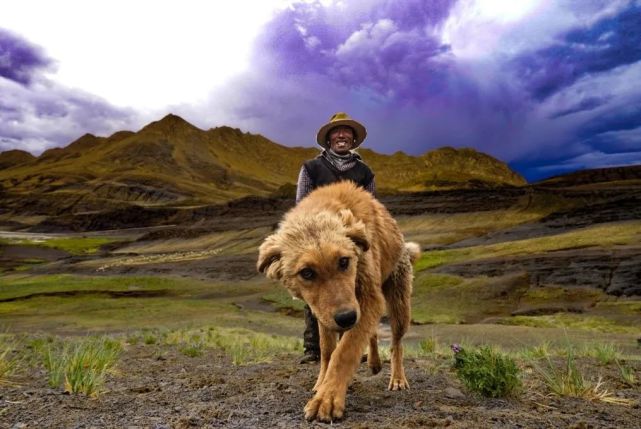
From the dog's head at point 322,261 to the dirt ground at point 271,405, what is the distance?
976mm

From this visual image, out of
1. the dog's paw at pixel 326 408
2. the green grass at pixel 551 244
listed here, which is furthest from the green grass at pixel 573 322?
the dog's paw at pixel 326 408

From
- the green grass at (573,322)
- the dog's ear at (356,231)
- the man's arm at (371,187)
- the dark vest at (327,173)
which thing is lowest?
the green grass at (573,322)

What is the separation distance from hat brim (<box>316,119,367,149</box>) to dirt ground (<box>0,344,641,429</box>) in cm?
358

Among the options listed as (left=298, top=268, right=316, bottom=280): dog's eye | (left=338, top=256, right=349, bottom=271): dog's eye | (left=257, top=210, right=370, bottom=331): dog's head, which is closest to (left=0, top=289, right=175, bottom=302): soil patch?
(left=257, top=210, right=370, bottom=331): dog's head

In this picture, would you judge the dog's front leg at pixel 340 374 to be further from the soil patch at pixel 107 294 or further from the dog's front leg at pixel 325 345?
the soil patch at pixel 107 294

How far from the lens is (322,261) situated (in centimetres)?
459

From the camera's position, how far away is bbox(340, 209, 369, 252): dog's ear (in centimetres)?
490

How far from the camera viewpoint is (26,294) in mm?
47406

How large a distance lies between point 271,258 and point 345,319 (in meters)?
1.11

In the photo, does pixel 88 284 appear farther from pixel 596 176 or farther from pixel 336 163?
pixel 596 176

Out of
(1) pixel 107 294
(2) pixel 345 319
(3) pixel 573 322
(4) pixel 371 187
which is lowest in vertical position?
(3) pixel 573 322

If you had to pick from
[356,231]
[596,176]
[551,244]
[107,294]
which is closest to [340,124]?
[356,231]

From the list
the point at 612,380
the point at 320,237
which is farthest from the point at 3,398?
the point at 612,380

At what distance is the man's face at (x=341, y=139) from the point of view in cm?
790
